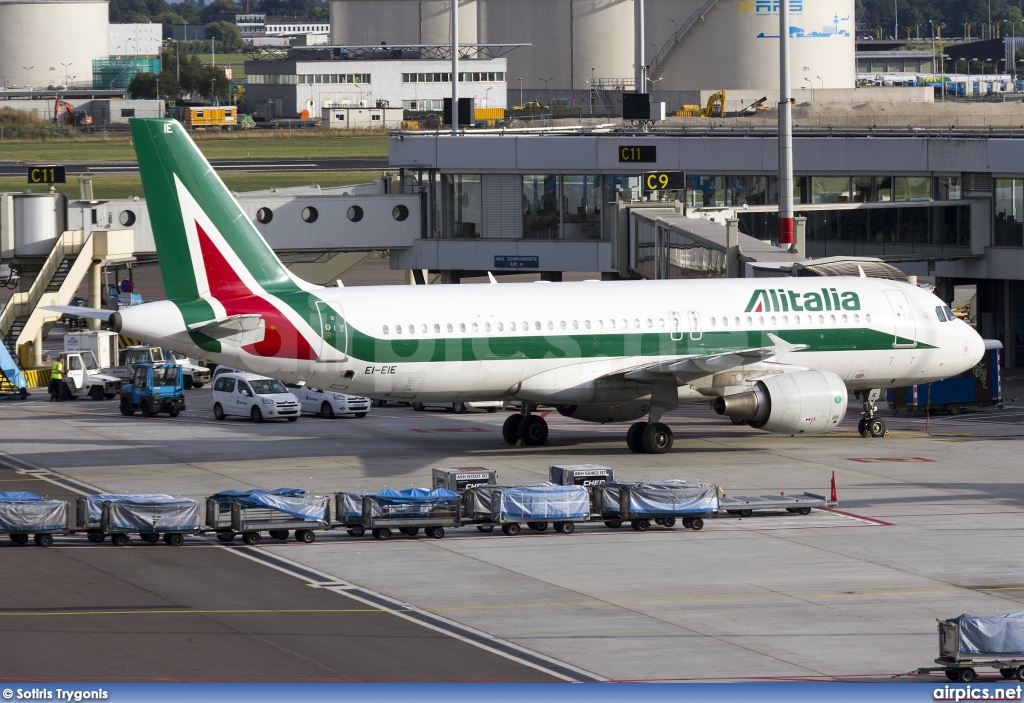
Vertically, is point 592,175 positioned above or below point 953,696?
above

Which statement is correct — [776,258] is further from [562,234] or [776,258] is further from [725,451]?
[562,234]

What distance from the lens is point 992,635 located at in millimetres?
20328

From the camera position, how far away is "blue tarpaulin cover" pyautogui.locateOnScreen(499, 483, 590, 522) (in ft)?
113

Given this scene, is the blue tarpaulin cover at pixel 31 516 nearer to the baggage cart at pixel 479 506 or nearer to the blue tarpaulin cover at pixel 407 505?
the blue tarpaulin cover at pixel 407 505

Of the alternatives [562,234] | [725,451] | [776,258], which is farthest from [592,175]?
[725,451]

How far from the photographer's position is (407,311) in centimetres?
4353

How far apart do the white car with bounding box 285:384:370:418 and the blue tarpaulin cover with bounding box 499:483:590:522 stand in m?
22.8

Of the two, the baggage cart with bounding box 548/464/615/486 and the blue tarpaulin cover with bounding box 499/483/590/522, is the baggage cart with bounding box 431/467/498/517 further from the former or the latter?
the blue tarpaulin cover with bounding box 499/483/590/522

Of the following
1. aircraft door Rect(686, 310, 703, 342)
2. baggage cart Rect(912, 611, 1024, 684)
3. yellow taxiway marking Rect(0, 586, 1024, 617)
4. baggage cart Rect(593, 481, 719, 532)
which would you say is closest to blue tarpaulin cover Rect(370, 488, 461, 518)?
baggage cart Rect(593, 481, 719, 532)

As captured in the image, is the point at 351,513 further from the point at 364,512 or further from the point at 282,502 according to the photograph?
the point at 282,502

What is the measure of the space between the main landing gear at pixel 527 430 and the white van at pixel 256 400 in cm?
1184

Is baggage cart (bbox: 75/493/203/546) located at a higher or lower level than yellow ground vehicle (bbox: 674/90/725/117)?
lower

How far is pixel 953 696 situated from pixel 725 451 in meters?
34.8

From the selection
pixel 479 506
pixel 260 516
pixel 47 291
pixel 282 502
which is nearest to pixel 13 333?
pixel 47 291
